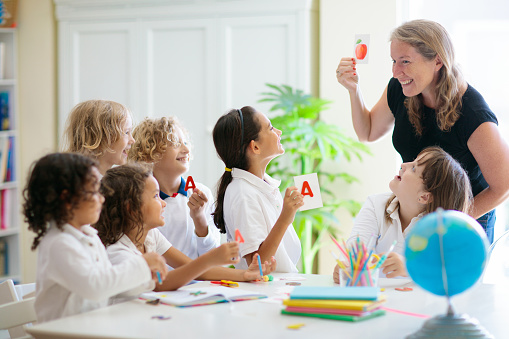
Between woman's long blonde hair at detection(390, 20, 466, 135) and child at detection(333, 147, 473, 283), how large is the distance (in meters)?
0.19

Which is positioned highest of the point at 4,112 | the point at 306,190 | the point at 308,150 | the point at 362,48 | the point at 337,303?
the point at 362,48

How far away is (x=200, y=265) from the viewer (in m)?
1.72

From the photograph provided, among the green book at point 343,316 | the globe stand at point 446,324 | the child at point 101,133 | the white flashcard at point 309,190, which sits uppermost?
the child at point 101,133

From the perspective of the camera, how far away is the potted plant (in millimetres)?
3781

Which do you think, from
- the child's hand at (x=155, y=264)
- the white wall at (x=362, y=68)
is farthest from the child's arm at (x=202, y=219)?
the white wall at (x=362, y=68)

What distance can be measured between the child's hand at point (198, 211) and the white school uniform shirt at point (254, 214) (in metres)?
0.09

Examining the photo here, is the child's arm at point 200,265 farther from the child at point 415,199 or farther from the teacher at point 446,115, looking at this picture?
the teacher at point 446,115

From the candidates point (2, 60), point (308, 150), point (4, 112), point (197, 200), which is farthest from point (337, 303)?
point (2, 60)

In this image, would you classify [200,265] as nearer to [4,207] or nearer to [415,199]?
[415,199]

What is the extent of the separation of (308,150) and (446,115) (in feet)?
5.54

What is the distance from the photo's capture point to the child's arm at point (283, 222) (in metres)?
2.03

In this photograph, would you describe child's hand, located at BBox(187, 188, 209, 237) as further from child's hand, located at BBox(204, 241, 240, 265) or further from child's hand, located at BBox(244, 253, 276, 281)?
child's hand, located at BBox(204, 241, 240, 265)

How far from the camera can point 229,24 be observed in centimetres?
414

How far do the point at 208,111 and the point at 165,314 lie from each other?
283cm
